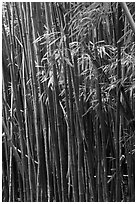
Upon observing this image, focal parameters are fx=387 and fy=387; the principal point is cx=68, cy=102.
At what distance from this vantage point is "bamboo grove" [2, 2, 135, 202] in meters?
2.00

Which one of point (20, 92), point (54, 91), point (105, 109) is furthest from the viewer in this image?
point (20, 92)

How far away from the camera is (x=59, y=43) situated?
2035 millimetres

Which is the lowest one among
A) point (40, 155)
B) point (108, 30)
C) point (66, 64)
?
point (40, 155)

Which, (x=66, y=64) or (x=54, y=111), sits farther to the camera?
(x=54, y=111)

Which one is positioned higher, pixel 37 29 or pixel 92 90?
pixel 37 29

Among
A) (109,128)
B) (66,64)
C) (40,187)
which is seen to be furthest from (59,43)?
(40,187)

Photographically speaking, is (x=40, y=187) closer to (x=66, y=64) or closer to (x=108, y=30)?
(x=66, y=64)

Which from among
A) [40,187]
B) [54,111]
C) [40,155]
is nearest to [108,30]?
[54,111]

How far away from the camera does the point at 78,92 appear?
2.04m

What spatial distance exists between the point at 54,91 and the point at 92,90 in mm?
224

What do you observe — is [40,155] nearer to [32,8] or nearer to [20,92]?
[20,92]

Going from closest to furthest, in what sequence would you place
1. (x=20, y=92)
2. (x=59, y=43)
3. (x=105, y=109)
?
1. (x=59, y=43)
2. (x=105, y=109)
3. (x=20, y=92)

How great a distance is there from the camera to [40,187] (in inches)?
92.1

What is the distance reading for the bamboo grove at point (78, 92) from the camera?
200cm
